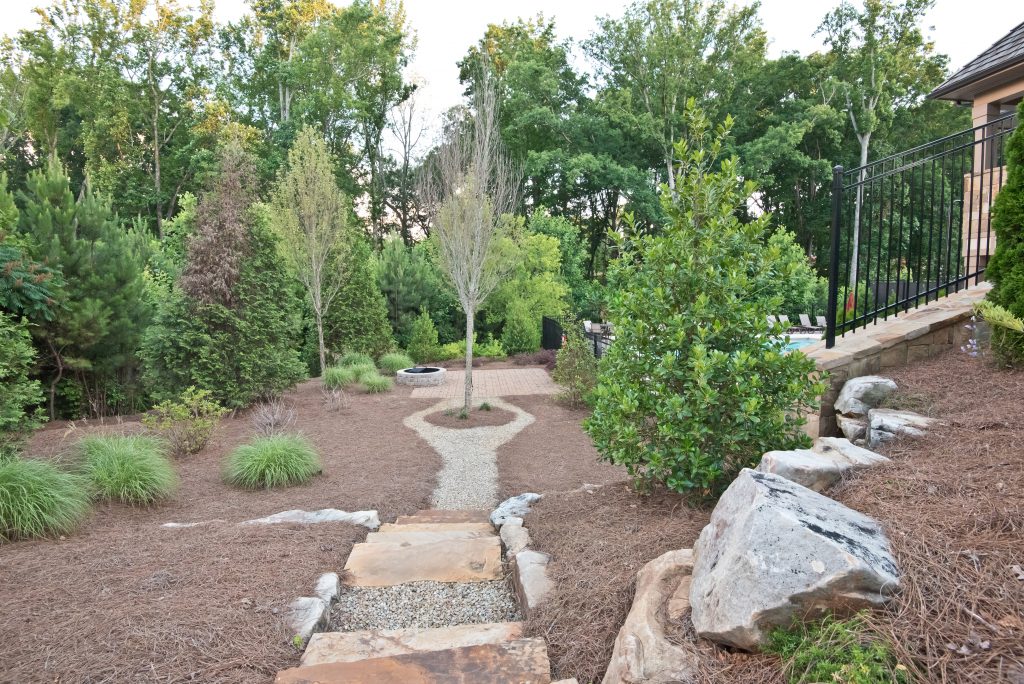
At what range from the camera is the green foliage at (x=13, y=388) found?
18.6ft

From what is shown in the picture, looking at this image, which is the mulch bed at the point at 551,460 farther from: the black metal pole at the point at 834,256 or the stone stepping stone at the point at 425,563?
the black metal pole at the point at 834,256

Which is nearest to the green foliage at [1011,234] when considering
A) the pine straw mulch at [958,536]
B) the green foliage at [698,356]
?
the pine straw mulch at [958,536]

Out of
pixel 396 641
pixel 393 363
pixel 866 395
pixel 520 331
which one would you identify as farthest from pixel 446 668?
pixel 520 331

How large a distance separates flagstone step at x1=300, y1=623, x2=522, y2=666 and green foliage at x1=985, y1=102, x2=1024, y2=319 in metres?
3.60

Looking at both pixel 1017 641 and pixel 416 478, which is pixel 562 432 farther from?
pixel 1017 641

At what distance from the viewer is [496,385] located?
488 inches

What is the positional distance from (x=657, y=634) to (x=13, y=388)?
21.5 ft

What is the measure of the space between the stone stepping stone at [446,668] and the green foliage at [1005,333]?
3.22 meters

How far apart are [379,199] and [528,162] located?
24.0 ft

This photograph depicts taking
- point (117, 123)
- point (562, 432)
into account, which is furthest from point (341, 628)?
point (117, 123)

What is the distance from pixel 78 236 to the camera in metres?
8.91

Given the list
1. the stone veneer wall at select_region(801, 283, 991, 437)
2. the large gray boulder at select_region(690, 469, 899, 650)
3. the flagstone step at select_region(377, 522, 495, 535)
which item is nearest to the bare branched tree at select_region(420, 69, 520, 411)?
the flagstone step at select_region(377, 522, 495, 535)

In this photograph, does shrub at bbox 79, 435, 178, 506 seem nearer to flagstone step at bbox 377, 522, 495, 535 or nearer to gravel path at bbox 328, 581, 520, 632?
flagstone step at bbox 377, 522, 495, 535

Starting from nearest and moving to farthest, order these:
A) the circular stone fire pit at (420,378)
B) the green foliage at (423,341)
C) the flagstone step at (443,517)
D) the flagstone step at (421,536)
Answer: the flagstone step at (421,536)
the flagstone step at (443,517)
the circular stone fire pit at (420,378)
the green foliage at (423,341)
